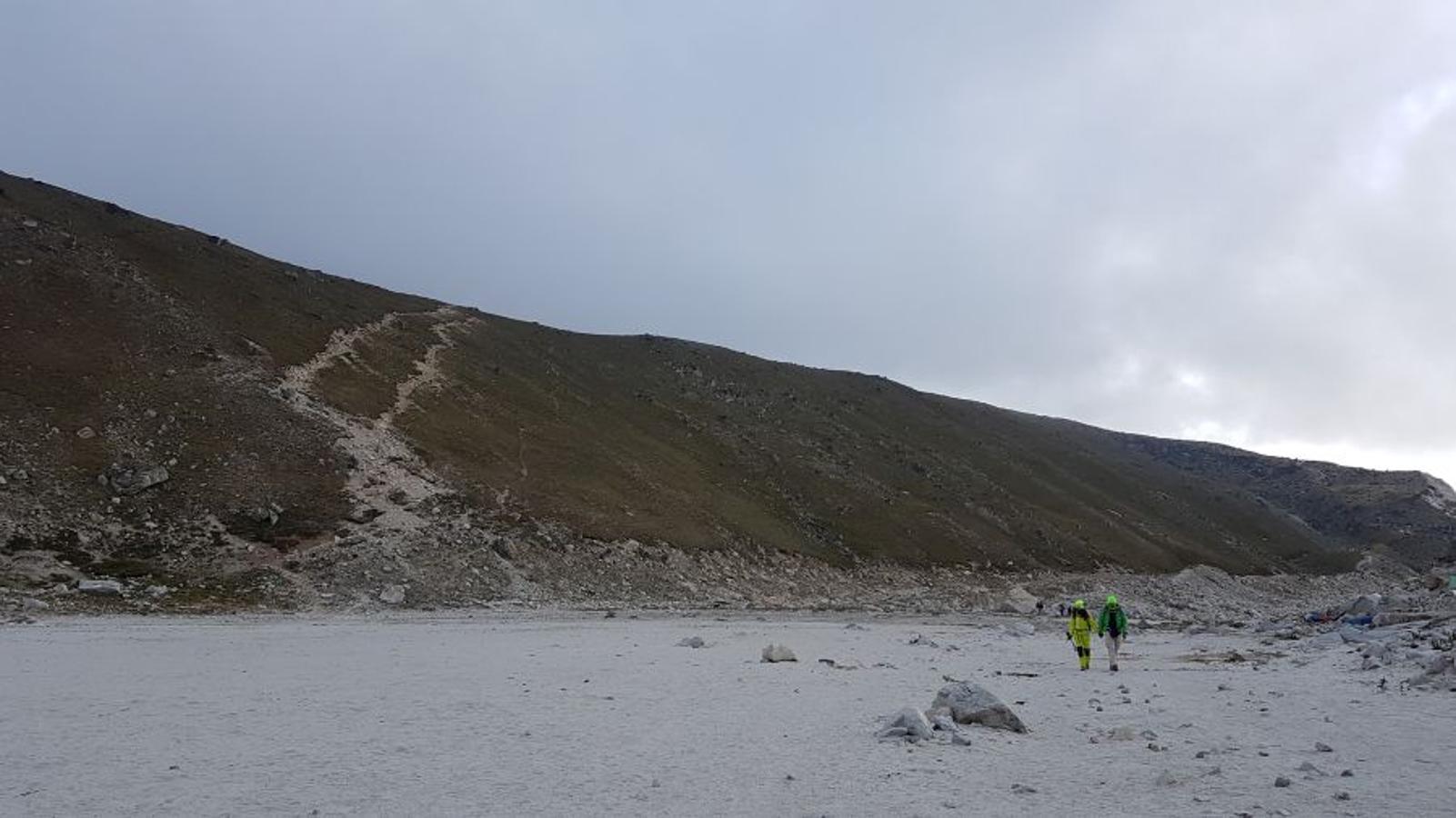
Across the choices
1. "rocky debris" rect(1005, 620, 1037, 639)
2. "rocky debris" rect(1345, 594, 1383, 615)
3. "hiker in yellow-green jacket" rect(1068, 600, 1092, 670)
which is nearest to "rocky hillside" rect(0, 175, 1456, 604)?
"rocky debris" rect(1005, 620, 1037, 639)

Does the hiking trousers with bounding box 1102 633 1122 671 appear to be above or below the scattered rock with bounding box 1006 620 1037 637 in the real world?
above

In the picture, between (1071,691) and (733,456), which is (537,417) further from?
(1071,691)

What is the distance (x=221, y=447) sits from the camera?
2173 inches

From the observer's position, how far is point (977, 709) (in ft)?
46.4

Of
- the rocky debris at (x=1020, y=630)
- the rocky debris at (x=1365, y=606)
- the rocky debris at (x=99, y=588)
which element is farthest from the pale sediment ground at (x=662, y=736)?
the rocky debris at (x=1365, y=606)

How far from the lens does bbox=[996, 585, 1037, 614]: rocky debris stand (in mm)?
64000

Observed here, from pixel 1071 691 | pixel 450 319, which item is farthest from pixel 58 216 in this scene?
pixel 1071 691

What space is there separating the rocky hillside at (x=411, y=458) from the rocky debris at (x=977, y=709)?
1433 inches

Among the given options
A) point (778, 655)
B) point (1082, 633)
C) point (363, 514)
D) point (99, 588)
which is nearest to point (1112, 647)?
point (1082, 633)

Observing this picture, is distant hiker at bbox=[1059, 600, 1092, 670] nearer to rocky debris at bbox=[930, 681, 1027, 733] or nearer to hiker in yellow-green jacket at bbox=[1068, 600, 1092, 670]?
hiker in yellow-green jacket at bbox=[1068, 600, 1092, 670]

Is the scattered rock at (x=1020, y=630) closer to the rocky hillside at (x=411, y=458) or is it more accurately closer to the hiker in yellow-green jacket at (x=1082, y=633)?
the hiker in yellow-green jacket at (x=1082, y=633)

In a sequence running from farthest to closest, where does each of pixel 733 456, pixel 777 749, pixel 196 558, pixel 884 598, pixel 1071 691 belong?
pixel 733 456
pixel 884 598
pixel 196 558
pixel 1071 691
pixel 777 749

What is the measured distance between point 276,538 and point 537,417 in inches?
1383

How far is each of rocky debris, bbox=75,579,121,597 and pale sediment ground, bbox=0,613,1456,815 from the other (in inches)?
546
